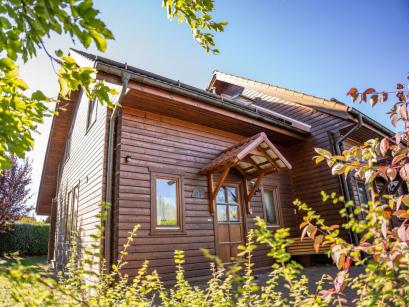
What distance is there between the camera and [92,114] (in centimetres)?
809

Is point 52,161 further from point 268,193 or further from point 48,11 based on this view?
point 48,11

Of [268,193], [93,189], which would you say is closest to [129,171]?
[93,189]

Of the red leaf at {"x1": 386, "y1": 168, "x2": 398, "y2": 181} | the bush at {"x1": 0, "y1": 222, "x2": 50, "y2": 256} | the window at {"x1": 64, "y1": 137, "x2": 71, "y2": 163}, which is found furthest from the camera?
the bush at {"x1": 0, "y1": 222, "x2": 50, "y2": 256}

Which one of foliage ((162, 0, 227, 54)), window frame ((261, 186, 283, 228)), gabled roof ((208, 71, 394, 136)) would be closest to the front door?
window frame ((261, 186, 283, 228))

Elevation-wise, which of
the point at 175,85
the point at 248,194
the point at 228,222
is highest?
the point at 175,85

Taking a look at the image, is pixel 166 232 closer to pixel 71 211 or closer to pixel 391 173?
pixel 71 211

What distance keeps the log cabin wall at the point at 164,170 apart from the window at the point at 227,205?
359 mm

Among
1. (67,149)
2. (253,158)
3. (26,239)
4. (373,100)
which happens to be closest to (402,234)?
(373,100)

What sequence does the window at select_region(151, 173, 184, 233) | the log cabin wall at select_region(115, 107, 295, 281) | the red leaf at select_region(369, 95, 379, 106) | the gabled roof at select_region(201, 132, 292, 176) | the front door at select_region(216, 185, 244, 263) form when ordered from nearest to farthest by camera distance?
the red leaf at select_region(369, 95, 379, 106), the log cabin wall at select_region(115, 107, 295, 281), the window at select_region(151, 173, 184, 233), the gabled roof at select_region(201, 132, 292, 176), the front door at select_region(216, 185, 244, 263)

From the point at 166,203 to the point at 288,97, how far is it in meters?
6.54

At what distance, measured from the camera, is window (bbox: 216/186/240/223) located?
7.52 metres

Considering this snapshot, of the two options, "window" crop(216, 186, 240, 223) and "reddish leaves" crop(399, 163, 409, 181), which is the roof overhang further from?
"reddish leaves" crop(399, 163, 409, 181)

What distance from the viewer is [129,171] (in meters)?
6.16

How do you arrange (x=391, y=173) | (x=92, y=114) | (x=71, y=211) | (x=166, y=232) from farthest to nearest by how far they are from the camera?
(x=71, y=211) < (x=92, y=114) < (x=166, y=232) < (x=391, y=173)
